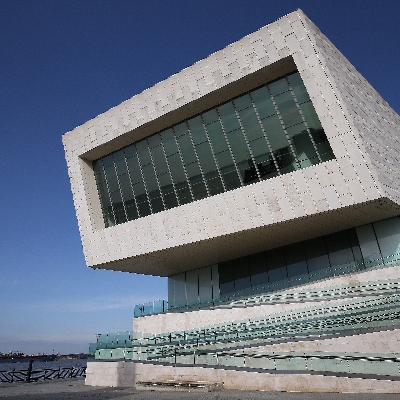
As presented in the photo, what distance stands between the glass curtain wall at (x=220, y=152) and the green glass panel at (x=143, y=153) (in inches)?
3.0

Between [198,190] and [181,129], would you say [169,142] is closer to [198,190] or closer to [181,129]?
[181,129]

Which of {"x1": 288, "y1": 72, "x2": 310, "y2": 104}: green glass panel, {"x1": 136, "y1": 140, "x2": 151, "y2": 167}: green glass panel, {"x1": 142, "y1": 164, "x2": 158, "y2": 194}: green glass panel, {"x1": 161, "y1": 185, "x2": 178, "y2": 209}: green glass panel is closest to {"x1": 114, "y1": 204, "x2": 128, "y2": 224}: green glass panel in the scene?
{"x1": 142, "y1": 164, "x2": 158, "y2": 194}: green glass panel

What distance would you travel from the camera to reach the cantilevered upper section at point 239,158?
20.0 metres

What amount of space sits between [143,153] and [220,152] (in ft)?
22.5

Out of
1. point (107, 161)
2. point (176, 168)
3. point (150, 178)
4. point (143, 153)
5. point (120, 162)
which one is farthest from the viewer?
point (107, 161)

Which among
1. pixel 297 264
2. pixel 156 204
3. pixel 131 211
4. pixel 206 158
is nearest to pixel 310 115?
pixel 206 158

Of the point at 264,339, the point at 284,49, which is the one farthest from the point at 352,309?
the point at 284,49

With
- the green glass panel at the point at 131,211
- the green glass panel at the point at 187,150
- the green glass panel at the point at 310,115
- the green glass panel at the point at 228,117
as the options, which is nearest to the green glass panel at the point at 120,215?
the green glass panel at the point at 131,211

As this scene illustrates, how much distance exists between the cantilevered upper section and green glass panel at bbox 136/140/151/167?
11cm

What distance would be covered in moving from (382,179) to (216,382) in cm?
1331

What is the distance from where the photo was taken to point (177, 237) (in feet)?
80.7

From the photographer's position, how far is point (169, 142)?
2642cm

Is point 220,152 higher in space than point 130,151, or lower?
lower

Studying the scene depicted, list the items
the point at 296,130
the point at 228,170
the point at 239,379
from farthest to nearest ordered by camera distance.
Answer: the point at 228,170 → the point at 296,130 → the point at 239,379
